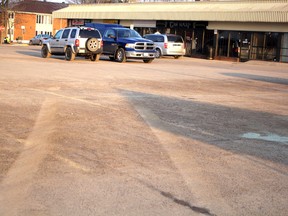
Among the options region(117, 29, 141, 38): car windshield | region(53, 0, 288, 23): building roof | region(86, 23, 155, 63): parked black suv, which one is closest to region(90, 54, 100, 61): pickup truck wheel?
region(86, 23, 155, 63): parked black suv

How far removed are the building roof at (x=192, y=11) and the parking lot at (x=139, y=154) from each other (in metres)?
25.8

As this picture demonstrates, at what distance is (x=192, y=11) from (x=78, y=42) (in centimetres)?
1998

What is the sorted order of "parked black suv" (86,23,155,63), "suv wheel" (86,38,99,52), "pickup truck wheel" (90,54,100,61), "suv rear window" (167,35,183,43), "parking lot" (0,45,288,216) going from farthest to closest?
"suv rear window" (167,35,183,43), "pickup truck wheel" (90,54,100,61), "parked black suv" (86,23,155,63), "suv wheel" (86,38,99,52), "parking lot" (0,45,288,216)

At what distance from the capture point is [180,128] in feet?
29.2

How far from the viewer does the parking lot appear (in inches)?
199

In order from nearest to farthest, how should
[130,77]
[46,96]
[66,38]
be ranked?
[46,96] < [130,77] < [66,38]

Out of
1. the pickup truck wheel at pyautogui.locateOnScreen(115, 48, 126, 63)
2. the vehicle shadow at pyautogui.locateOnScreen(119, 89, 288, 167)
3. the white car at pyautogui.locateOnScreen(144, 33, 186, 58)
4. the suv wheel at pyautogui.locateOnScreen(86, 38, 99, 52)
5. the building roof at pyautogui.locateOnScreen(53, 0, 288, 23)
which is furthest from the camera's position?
the building roof at pyautogui.locateOnScreen(53, 0, 288, 23)

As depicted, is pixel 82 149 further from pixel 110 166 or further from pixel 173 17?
pixel 173 17

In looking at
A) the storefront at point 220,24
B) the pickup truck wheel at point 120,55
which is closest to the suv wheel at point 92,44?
the pickup truck wheel at point 120,55

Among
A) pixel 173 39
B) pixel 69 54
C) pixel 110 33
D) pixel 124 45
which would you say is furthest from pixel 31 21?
pixel 69 54

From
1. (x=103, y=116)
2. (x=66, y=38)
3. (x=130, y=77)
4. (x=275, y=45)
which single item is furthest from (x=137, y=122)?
(x=275, y=45)

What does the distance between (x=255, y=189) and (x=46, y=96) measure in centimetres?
745

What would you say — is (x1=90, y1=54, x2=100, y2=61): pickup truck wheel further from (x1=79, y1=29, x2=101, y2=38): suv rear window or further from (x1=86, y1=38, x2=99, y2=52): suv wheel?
(x1=79, y1=29, x2=101, y2=38): suv rear window

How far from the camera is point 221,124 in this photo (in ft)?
31.1
